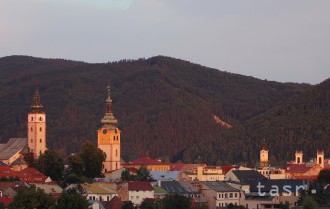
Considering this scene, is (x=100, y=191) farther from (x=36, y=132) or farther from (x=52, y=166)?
(x=36, y=132)

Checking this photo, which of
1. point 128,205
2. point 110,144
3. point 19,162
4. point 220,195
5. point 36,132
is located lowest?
point 128,205

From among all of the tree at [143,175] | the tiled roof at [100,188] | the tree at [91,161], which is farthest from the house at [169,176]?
the tiled roof at [100,188]

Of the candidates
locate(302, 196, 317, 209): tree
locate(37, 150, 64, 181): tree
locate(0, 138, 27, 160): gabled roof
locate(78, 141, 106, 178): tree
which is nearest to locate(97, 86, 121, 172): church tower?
locate(78, 141, 106, 178): tree

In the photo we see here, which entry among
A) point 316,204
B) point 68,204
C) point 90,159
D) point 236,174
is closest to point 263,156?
point 236,174

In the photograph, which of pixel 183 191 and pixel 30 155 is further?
pixel 30 155

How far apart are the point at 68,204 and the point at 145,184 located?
2146cm

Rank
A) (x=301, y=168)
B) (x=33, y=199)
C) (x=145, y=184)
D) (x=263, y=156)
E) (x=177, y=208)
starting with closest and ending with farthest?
1. (x=33, y=199)
2. (x=177, y=208)
3. (x=145, y=184)
4. (x=301, y=168)
5. (x=263, y=156)

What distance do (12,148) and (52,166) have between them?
24.3m

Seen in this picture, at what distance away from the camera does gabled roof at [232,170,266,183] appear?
12436 centimetres

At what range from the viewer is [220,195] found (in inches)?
4373

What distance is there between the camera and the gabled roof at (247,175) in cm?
12436

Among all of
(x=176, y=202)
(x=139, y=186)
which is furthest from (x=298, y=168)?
(x=176, y=202)

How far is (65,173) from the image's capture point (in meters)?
118

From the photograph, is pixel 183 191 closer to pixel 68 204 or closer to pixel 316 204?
pixel 316 204
